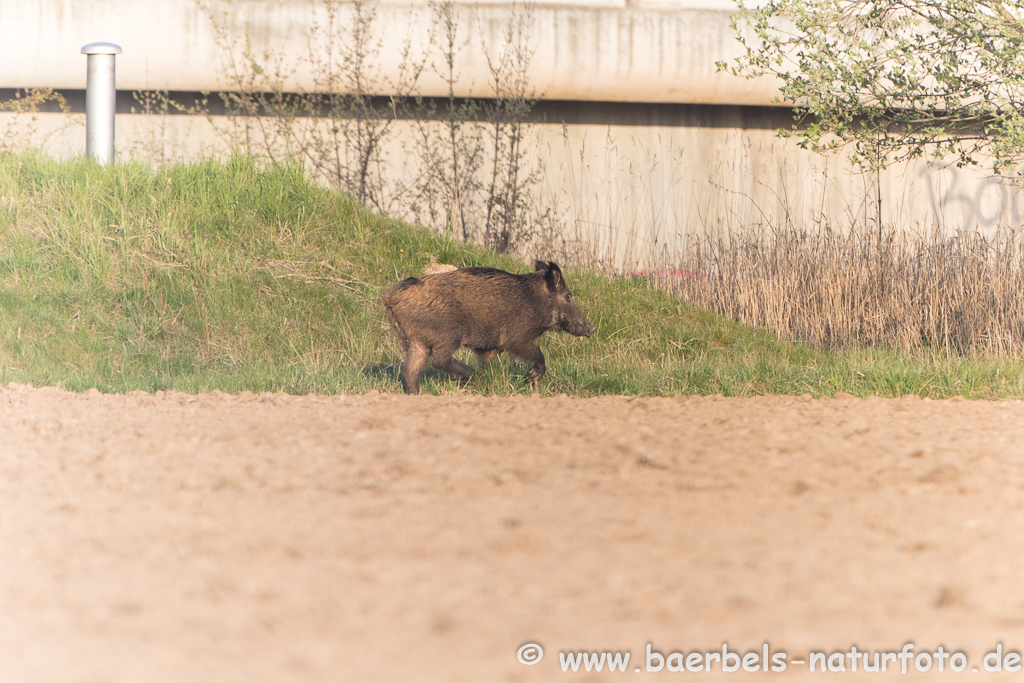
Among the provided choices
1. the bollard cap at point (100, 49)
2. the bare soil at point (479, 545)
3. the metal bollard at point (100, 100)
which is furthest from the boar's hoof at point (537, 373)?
the bollard cap at point (100, 49)

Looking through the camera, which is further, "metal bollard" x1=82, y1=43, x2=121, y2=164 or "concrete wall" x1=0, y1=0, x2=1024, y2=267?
"concrete wall" x1=0, y1=0, x2=1024, y2=267

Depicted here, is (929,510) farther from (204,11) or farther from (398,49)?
(204,11)

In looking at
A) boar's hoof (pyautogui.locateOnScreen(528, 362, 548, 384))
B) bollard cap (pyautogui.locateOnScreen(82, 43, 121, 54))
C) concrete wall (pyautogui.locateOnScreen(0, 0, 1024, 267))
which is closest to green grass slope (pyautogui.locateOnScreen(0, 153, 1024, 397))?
boar's hoof (pyautogui.locateOnScreen(528, 362, 548, 384))

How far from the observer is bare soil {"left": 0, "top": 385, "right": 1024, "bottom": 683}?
2137 mm

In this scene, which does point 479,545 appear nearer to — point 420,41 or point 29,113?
point 420,41

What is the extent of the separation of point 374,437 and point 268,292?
4.46 meters

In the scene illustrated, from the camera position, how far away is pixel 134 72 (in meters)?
12.9

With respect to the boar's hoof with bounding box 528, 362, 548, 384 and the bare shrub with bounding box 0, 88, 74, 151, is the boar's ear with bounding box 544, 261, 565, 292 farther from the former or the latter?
the bare shrub with bounding box 0, 88, 74, 151

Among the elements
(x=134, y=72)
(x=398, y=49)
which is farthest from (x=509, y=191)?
(x=134, y=72)

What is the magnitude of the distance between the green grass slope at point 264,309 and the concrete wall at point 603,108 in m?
2.76

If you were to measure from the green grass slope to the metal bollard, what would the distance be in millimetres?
645

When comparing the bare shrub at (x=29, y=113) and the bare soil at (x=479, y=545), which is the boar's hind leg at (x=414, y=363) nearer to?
the bare soil at (x=479, y=545)

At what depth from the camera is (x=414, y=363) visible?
6.28m

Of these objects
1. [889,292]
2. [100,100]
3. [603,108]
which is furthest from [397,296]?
[603,108]
